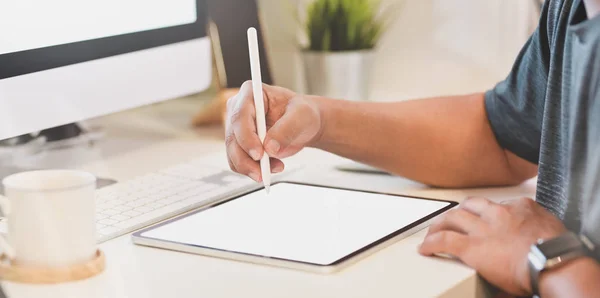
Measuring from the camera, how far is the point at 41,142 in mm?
1354

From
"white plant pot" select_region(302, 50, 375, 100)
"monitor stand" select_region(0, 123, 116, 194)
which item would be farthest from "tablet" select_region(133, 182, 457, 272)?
"white plant pot" select_region(302, 50, 375, 100)

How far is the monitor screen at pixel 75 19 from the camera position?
3.43 ft

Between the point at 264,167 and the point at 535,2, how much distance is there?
779mm

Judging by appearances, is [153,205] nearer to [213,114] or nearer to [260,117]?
[260,117]

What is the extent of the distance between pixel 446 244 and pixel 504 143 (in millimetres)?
360

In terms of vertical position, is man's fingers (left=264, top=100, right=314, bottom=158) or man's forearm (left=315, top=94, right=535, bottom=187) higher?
man's fingers (left=264, top=100, right=314, bottom=158)

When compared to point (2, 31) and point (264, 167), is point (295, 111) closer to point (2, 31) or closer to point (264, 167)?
point (264, 167)

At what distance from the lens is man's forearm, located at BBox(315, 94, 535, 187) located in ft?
3.78

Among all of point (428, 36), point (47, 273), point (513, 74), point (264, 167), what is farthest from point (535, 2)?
point (47, 273)

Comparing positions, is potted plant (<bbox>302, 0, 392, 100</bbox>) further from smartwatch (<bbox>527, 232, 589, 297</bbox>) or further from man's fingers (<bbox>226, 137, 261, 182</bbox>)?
smartwatch (<bbox>527, 232, 589, 297</bbox>)

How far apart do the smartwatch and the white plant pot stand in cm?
77

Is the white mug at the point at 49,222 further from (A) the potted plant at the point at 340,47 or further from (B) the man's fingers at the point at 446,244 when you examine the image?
→ (A) the potted plant at the point at 340,47

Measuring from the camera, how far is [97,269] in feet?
2.68

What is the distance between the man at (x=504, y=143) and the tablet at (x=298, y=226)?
5cm
